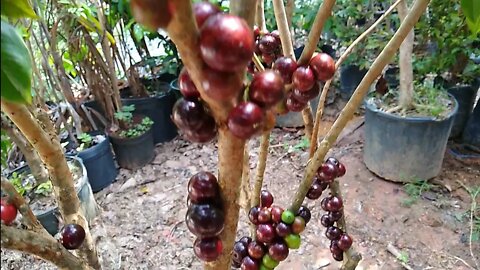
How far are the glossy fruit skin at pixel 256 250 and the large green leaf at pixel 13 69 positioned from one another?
0.47m

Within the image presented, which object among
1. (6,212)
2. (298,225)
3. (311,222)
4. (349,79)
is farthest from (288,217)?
(349,79)

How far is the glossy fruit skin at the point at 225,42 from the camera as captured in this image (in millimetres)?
260

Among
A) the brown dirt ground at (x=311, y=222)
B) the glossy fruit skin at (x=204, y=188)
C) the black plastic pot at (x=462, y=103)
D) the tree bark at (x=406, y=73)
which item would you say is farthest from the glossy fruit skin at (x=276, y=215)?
the black plastic pot at (x=462, y=103)

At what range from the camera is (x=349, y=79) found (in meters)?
2.68

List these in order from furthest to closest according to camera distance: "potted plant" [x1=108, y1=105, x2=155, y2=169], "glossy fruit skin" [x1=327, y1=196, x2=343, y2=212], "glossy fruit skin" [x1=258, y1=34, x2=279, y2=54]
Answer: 1. "potted plant" [x1=108, y1=105, x2=155, y2=169]
2. "glossy fruit skin" [x1=327, y1=196, x2=343, y2=212]
3. "glossy fruit skin" [x1=258, y1=34, x2=279, y2=54]

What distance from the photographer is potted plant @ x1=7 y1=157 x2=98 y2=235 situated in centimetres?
143

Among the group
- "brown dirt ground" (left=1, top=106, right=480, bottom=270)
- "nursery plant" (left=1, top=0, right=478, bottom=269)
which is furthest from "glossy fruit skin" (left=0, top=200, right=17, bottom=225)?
"brown dirt ground" (left=1, top=106, right=480, bottom=270)

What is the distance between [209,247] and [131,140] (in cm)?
166

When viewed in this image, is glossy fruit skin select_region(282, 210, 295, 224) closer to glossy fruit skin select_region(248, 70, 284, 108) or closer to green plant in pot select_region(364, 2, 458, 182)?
glossy fruit skin select_region(248, 70, 284, 108)

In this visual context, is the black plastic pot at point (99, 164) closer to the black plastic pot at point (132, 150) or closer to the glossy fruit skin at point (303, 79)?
the black plastic pot at point (132, 150)

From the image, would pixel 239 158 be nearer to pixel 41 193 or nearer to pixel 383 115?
pixel 41 193

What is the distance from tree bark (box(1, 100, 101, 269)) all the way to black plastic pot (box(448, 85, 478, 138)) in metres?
1.95

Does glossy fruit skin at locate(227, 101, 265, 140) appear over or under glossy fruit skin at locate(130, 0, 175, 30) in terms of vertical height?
under

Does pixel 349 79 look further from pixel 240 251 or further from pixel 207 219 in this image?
pixel 207 219
